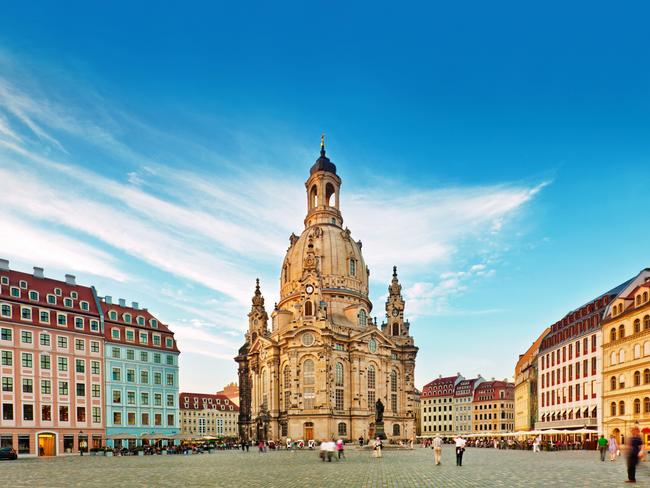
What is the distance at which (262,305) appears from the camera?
5108 inches

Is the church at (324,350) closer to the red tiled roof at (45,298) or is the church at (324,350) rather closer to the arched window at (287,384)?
the arched window at (287,384)

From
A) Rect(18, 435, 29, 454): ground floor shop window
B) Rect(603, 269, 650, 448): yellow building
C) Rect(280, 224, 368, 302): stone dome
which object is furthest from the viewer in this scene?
Rect(280, 224, 368, 302): stone dome

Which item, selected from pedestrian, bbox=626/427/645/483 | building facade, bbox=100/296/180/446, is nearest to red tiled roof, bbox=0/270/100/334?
building facade, bbox=100/296/180/446

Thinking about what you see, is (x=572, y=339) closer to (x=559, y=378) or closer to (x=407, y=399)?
(x=559, y=378)

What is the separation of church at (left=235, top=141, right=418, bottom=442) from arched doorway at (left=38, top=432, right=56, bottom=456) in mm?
43011

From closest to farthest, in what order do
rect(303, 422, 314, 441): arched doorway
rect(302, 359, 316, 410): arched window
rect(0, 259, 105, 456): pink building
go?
rect(0, 259, 105, 456): pink building < rect(303, 422, 314, 441): arched doorway < rect(302, 359, 316, 410): arched window

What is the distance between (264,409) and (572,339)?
58784 millimetres

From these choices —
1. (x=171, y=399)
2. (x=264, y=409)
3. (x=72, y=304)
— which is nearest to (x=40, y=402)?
(x=72, y=304)

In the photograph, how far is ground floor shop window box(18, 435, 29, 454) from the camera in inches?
2586

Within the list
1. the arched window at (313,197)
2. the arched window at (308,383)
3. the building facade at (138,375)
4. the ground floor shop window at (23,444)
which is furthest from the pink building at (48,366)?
the arched window at (313,197)

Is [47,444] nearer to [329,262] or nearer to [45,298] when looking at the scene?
[45,298]

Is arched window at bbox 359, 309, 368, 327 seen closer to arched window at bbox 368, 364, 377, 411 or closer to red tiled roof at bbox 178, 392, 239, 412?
arched window at bbox 368, 364, 377, 411

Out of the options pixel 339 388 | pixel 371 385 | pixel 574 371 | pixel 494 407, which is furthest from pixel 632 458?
pixel 494 407

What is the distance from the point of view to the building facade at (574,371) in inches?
2736
